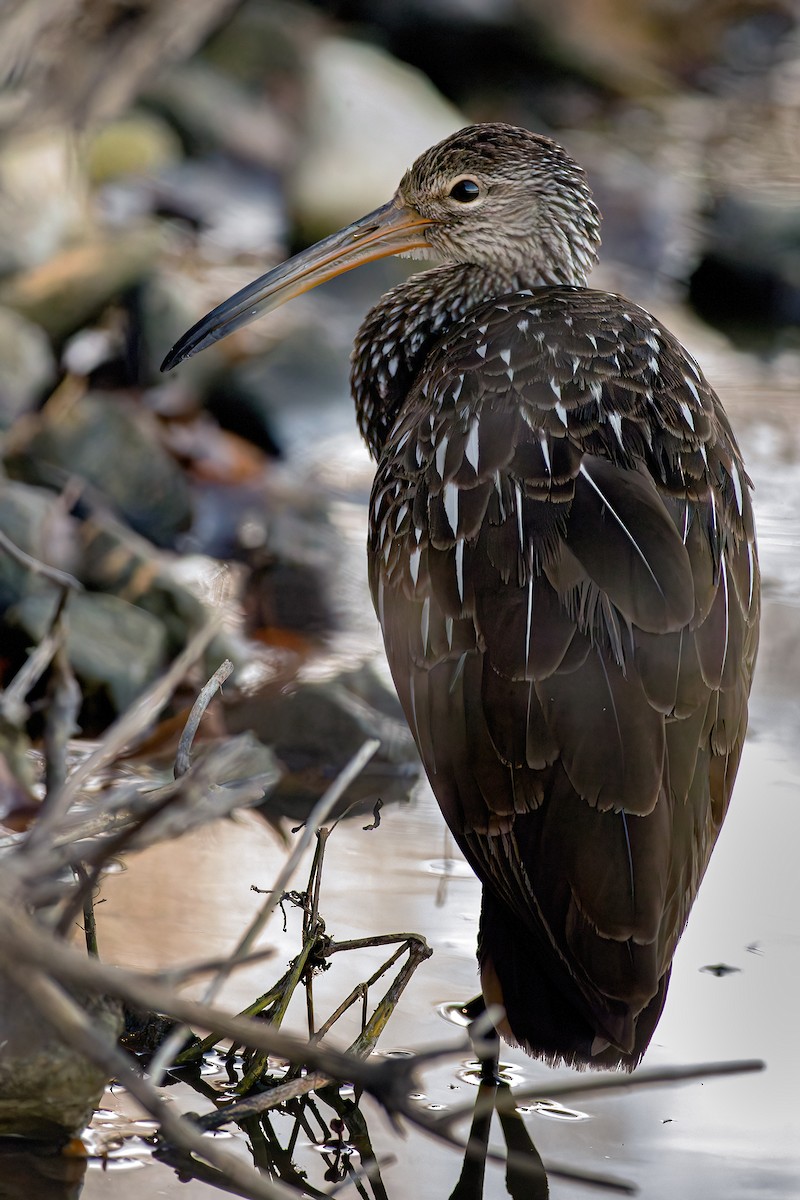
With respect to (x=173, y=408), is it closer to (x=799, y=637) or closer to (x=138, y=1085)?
(x=799, y=637)

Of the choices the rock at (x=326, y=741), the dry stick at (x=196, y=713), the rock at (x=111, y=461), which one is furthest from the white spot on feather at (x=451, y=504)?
the rock at (x=111, y=461)

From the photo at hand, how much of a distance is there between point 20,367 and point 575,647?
3533 millimetres

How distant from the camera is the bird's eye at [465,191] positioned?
12.5 ft

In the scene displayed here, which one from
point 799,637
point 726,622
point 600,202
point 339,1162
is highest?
point 600,202

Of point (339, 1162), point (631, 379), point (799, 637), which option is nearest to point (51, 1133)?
point (339, 1162)

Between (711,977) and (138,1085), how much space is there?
88.2 inches

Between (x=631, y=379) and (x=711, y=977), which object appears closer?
(x=631, y=379)

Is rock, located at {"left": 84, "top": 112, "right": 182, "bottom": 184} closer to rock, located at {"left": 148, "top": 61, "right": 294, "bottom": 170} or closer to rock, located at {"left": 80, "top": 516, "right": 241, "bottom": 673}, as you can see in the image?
rock, located at {"left": 148, "top": 61, "right": 294, "bottom": 170}

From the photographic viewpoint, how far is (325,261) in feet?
12.7

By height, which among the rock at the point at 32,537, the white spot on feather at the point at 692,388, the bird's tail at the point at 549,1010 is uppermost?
the white spot on feather at the point at 692,388

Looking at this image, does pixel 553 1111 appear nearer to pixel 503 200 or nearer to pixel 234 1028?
pixel 234 1028

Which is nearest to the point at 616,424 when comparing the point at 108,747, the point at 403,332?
the point at 403,332

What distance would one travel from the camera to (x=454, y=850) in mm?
3949

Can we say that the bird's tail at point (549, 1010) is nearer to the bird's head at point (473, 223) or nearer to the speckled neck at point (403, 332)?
the speckled neck at point (403, 332)
